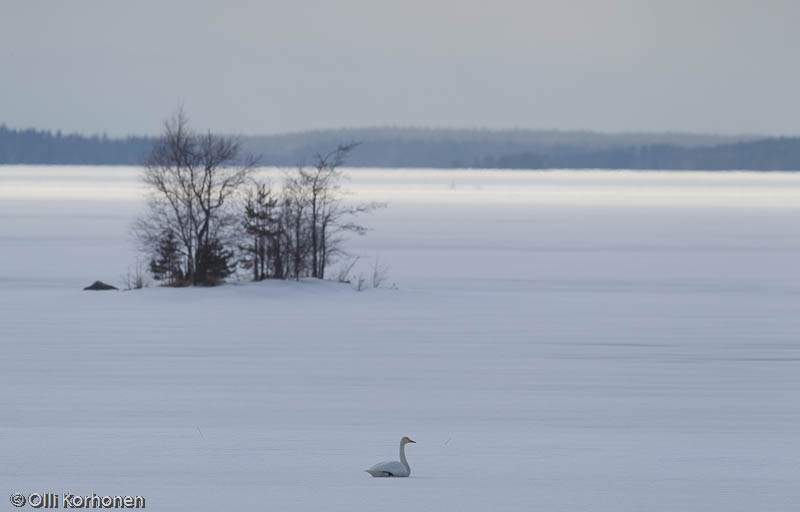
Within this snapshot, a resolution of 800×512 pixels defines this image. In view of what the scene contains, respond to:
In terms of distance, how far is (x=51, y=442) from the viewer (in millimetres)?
14398

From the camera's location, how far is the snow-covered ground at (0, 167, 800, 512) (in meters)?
12.5

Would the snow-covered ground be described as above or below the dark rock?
above

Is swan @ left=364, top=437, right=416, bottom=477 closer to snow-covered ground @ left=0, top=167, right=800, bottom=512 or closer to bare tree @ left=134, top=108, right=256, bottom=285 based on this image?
snow-covered ground @ left=0, top=167, right=800, bottom=512

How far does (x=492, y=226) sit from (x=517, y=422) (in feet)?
213

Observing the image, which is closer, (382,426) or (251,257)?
(382,426)

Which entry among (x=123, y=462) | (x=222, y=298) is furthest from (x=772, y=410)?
(x=222, y=298)

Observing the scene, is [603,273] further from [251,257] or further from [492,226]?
[492,226]

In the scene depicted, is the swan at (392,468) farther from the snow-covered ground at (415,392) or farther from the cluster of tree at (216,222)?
the cluster of tree at (216,222)

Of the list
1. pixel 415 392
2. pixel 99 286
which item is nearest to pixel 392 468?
pixel 415 392

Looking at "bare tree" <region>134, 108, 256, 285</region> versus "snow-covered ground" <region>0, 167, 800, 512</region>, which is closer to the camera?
"snow-covered ground" <region>0, 167, 800, 512</region>

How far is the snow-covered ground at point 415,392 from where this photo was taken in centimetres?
1246

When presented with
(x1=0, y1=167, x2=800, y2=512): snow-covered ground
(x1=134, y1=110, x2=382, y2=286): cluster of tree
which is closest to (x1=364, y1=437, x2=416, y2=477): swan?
(x1=0, y1=167, x2=800, y2=512): snow-covered ground

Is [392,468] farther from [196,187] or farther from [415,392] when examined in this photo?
[196,187]

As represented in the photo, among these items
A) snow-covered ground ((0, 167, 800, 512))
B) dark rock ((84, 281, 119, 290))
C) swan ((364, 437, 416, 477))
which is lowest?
dark rock ((84, 281, 119, 290))
